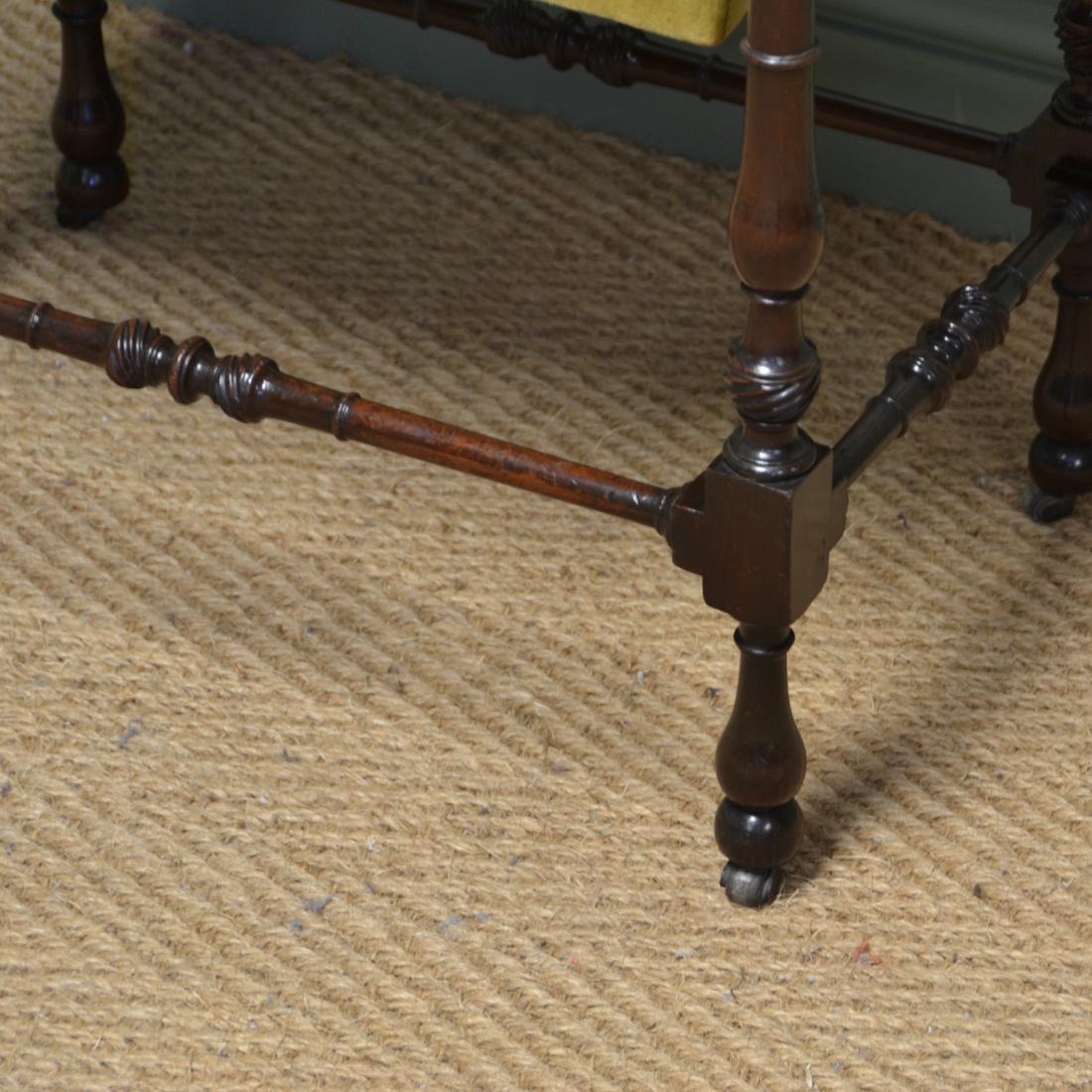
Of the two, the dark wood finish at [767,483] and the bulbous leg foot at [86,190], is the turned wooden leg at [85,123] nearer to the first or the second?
the bulbous leg foot at [86,190]

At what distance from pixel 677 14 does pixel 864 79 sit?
0.51 meters

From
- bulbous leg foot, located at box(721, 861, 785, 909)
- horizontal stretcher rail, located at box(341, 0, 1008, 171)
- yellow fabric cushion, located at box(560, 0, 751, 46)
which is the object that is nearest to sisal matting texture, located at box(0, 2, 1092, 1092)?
bulbous leg foot, located at box(721, 861, 785, 909)

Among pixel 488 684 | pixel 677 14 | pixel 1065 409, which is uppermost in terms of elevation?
pixel 677 14

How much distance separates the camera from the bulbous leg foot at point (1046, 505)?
118 cm

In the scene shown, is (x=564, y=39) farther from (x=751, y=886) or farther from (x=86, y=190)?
(x=751, y=886)

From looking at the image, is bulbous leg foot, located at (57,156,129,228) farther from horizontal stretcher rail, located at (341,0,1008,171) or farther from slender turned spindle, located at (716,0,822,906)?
slender turned spindle, located at (716,0,822,906)

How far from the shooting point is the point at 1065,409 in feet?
3.74

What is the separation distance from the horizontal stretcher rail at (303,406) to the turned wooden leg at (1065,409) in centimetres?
34

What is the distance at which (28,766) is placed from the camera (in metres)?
1.02

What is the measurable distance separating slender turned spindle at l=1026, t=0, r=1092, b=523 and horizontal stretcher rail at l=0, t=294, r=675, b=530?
1.11 feet

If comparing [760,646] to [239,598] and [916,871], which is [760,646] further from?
[239,598]

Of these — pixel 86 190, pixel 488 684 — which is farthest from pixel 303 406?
pixel 86 190

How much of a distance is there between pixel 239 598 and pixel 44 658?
0.11 m

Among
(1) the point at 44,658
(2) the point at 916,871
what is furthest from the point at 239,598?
(2) the point at 916,871
